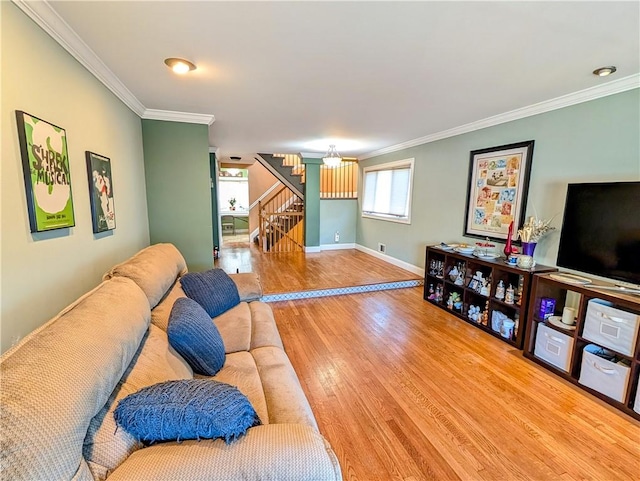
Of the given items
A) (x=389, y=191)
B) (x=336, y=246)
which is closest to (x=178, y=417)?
(x=389, y=191)

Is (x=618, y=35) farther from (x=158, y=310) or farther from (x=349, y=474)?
(x=158, y=310)

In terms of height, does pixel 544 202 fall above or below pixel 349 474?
above

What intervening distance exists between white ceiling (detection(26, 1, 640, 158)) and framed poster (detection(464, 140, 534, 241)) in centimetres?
50

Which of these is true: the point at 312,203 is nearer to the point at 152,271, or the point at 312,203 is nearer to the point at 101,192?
the point at 101,192

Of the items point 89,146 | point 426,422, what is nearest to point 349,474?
point 426,422

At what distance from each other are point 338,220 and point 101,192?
17.3 ft

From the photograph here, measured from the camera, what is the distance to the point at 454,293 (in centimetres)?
352

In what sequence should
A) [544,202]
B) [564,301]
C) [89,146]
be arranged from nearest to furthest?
1. [89,146]
2. [564,301]
3. [544,202]

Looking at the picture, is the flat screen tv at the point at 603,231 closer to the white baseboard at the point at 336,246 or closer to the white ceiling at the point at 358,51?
the white ceiling at the point at 358,51

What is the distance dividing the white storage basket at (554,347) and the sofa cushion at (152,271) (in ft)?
9.68

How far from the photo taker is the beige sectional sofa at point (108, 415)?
0.70m

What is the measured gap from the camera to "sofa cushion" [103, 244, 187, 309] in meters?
1.64

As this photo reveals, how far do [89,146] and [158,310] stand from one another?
1.24m

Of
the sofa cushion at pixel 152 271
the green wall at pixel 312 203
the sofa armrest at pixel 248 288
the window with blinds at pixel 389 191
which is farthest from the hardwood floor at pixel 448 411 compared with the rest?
the green wall at pixel 312 203
